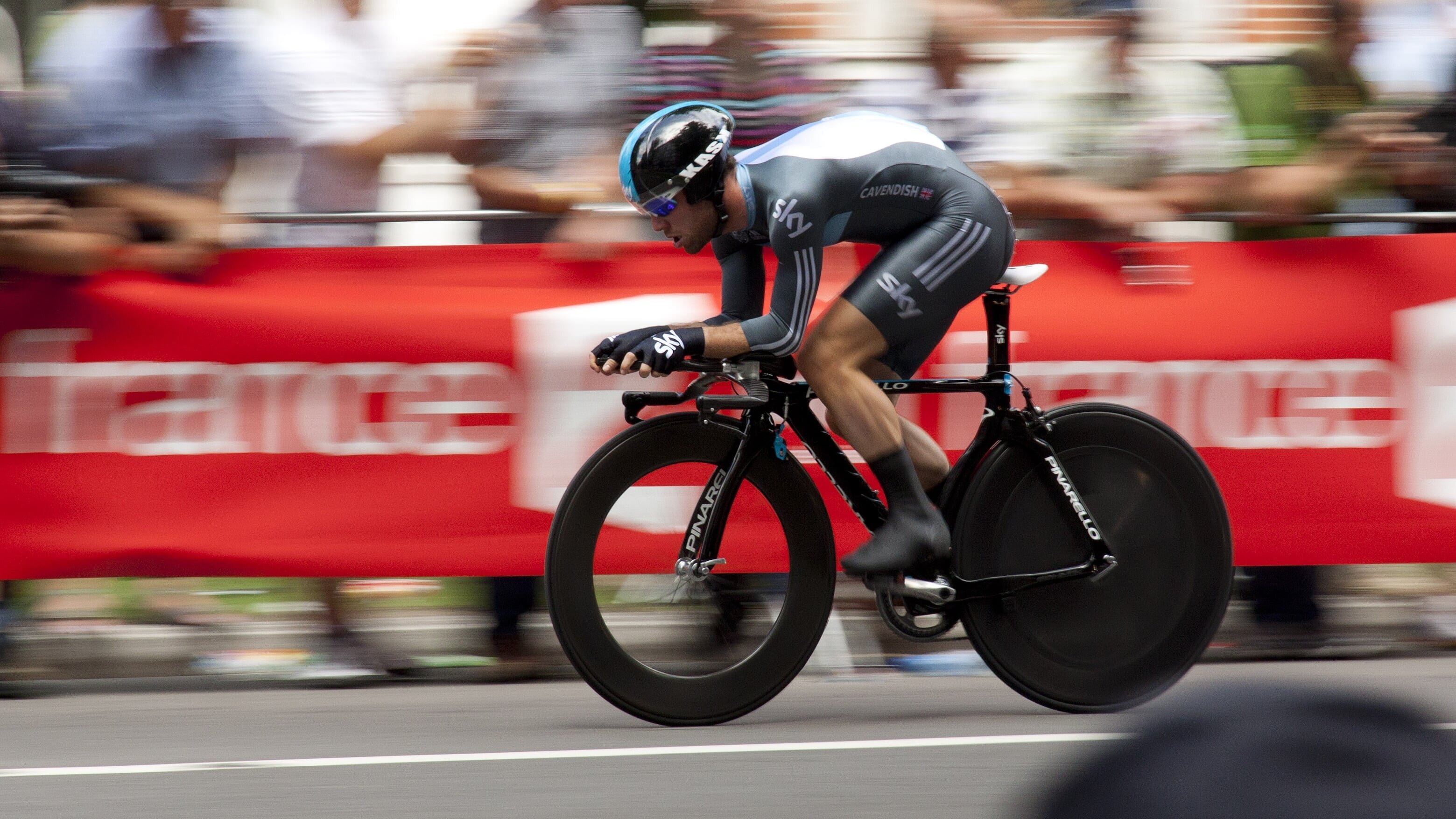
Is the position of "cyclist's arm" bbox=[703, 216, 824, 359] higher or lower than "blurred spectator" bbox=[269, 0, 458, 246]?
lower

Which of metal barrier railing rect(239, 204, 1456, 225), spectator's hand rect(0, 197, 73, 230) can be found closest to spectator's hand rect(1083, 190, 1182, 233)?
metal barrier railing rect(239, 204, 1456, 225)

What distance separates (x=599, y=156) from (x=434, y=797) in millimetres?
2787

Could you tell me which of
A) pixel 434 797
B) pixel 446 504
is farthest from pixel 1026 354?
pixel 434 797

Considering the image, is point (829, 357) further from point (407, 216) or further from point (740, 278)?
point (407, 216)

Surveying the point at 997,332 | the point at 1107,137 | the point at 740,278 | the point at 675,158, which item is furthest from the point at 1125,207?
the point at 675,158

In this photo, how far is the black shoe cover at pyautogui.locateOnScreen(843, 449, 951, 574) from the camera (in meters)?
4.43

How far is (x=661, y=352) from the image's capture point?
418 cm

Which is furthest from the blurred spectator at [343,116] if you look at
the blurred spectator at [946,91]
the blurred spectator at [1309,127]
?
the blurred spectator at [1309,127]

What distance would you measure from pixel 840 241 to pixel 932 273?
276 millimetres

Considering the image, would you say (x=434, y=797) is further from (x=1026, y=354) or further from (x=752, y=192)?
(x=1026, y=354)

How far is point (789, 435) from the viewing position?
18.9 feet

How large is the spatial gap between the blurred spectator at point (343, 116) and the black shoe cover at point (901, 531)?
2.43 meters

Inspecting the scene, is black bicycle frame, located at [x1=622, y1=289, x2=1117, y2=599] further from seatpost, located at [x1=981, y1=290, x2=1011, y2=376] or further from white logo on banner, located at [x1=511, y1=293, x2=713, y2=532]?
white logo on banner, located at [x1=511, y1=293, x2=713, y2=532]

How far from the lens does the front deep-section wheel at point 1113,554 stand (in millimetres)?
4680
